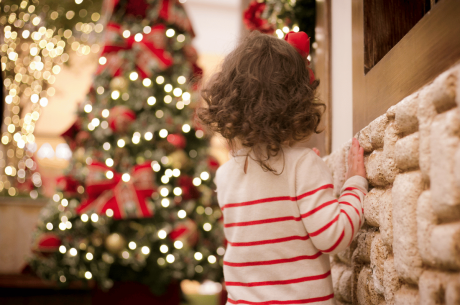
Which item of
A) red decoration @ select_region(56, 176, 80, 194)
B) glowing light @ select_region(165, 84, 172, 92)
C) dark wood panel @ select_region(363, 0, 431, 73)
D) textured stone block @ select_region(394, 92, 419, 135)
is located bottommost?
red decoration @ select_region(56, 176, 80, 194)

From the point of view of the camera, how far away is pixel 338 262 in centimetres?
128

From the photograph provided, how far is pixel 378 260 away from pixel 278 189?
0.92 feet

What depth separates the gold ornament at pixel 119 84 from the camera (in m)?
2.71

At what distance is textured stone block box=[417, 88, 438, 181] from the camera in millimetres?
642

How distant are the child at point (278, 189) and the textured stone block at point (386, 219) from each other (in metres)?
0.06

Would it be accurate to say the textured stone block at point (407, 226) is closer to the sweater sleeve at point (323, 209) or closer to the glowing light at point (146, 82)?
the sweater sleeve at point (323, 209)

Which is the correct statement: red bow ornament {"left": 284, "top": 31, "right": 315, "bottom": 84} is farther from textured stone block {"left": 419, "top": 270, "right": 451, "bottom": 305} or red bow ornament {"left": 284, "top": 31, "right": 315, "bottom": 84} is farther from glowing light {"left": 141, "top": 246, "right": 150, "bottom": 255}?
glowing light {"left": 141, "top": 246, "right": 150, "bottom": 255}

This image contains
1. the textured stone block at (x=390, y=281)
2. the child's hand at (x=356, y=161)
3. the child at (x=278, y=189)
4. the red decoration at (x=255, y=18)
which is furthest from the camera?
the red decoration at (x=255, y=18)

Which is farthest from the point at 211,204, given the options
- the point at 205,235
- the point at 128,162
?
the point at 128,162

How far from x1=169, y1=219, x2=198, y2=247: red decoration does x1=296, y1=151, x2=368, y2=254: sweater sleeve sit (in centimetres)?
169

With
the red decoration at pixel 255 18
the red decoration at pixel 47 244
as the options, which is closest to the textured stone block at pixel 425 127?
the red decoration at pixel 255 18

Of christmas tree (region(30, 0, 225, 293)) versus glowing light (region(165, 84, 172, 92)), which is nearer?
christmas tree (region(30, 0, 225, 293))

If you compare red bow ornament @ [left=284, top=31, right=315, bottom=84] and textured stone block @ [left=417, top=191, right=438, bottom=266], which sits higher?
red bow ornament @ [left=284, top=31, right=315, bottom=84]

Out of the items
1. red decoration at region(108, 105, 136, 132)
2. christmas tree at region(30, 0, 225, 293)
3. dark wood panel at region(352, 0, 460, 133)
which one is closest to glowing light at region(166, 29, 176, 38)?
christmas tree at region(30, 0, 225, 293)
